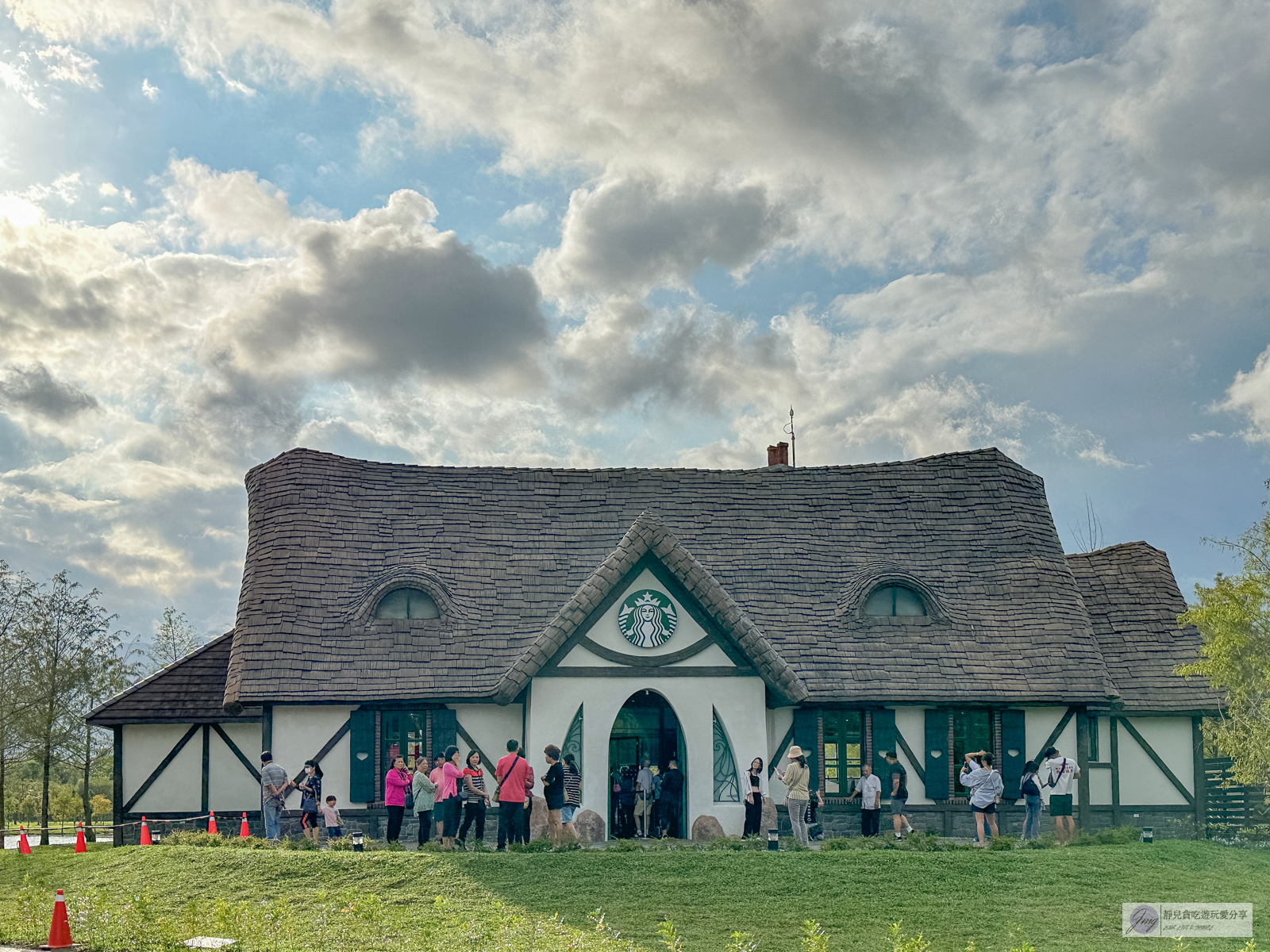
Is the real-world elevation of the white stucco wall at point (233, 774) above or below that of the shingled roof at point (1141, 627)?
below

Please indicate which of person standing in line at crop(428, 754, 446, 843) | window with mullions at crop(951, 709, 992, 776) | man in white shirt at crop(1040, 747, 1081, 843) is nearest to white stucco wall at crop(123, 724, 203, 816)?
person standing in line at crop(428, 754, 446, 843)

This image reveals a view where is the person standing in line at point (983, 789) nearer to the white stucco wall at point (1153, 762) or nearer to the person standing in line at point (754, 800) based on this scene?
the person standing in line at point (754, 800)

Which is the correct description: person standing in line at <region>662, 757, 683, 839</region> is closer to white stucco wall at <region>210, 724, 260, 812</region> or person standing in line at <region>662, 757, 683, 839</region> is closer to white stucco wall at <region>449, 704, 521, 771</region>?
white stucco wall at <region>449, 704, 521, 771</region>

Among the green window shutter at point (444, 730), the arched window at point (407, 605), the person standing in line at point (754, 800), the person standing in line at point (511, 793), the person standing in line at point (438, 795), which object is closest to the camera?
the person standing in line at point (511, 793)

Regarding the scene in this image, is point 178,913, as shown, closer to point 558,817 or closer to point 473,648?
point 558,817

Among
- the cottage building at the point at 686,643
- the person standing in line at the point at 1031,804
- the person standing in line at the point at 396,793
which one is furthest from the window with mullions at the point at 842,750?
the person standing in line at the point at 396,793

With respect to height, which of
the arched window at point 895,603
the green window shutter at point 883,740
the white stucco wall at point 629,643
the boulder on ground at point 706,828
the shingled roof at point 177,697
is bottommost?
the boulder on ground at point 706,828

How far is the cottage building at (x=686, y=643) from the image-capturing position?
18.8m

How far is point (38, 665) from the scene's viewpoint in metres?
29.7

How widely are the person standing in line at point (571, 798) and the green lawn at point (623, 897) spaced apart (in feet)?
7.78

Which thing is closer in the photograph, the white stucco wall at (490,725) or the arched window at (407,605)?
the white stucco wall at (490,725)

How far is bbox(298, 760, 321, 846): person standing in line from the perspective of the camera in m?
18.6

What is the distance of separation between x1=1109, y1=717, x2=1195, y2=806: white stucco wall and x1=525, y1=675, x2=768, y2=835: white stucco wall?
25.6 feet

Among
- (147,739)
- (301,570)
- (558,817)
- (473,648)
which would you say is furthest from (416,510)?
(558,817)
